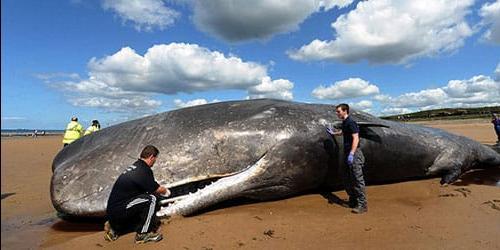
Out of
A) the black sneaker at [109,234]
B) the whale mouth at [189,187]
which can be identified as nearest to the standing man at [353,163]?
the whale mouth at [189,187]

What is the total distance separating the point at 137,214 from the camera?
5.50 m

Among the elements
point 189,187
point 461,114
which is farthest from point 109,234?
point 461,114

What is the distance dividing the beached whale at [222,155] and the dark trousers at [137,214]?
1.67 ft

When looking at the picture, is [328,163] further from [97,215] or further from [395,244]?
[97,215]

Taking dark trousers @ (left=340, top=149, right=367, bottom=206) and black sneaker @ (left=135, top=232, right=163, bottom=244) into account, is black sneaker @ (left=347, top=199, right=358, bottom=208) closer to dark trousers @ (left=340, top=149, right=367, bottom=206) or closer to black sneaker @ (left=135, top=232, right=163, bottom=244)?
dark trousers @ (left=340, top=149, right=367, bottom=206)

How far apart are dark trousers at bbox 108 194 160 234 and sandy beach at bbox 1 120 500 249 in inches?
7.1

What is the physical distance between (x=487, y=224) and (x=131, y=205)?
180 inches

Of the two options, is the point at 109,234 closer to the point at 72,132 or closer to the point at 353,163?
the point at 353,163

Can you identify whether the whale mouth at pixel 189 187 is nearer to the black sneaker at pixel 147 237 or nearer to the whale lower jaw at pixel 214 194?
the whale lower jaw at pixel 214 194

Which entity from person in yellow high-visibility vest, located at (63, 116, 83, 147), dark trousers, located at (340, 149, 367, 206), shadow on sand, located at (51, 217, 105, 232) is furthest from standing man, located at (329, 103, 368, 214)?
person in yellow high-visibility vest, located at (63, 116, 83, 147)

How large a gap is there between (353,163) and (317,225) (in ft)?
4.21

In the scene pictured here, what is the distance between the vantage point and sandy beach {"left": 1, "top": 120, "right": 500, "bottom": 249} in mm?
4977

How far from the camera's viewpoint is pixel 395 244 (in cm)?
484

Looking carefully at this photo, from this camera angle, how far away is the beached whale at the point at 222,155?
6160 mm
